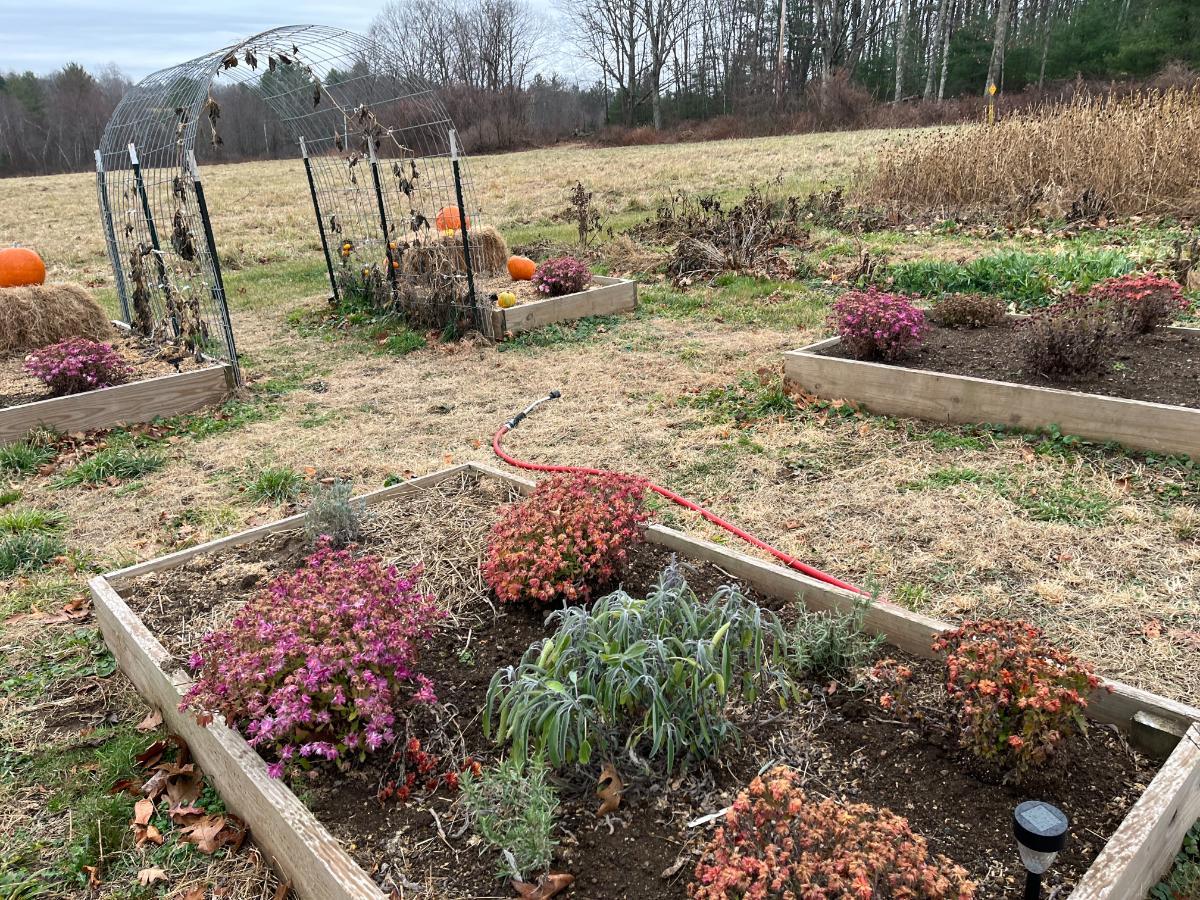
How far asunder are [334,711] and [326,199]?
15.6m

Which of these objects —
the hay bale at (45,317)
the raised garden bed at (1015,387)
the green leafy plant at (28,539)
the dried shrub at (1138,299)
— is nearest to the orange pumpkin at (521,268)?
the hay bale at (45,317)

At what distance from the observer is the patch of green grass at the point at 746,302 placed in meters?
7.36

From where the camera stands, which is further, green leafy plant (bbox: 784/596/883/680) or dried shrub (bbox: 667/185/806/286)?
dried shrub (bbox: 667/185/806/286)

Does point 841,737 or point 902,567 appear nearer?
point 841,737

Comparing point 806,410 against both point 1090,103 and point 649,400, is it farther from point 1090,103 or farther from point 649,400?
point 1090,103

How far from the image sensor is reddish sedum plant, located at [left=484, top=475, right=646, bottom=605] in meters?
2.73

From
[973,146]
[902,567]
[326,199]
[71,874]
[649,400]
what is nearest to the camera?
[71,874]

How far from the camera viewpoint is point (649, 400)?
18.3ft

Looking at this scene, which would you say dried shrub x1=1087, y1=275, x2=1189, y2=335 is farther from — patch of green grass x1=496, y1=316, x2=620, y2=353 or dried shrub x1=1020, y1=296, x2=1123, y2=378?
patch of green grass x1=496, y1=316, x2=620, y2=353

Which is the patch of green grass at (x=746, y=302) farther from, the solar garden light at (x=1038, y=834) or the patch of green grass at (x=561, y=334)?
the solar garden light at (x=1038, y=834)

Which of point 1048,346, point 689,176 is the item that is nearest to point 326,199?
point 689,176

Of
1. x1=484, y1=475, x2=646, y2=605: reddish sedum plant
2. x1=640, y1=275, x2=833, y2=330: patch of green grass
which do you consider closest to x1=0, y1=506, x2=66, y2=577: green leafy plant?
x1=484, y1=475, x2=646, y2=605: reddish sedum plant

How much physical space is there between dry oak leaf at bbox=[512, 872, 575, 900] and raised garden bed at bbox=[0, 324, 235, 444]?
17.1 feet

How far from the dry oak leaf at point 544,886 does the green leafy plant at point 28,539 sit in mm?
3287
